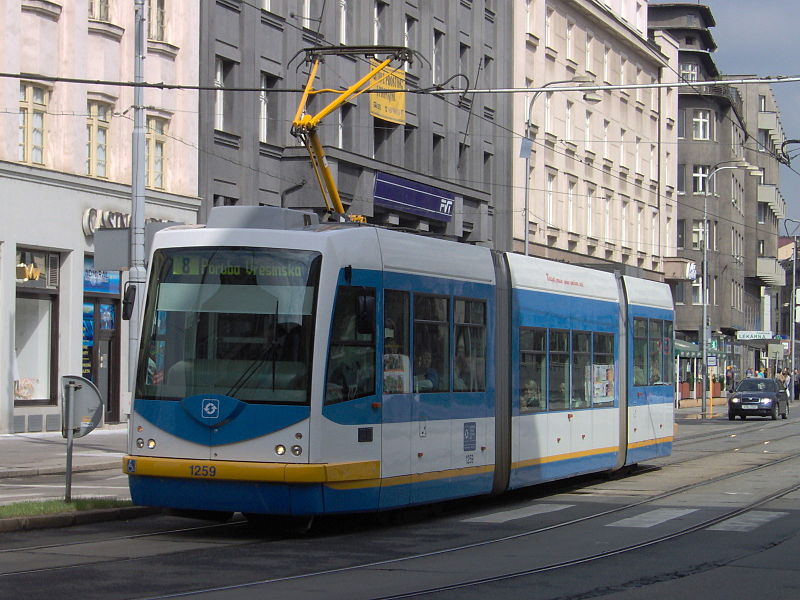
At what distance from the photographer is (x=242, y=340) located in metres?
12.7

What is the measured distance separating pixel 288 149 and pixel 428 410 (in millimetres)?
22306

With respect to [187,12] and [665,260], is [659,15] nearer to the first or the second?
[665,260]

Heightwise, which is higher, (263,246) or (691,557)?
(263,246)

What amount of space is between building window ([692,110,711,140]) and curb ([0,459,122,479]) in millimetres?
63427

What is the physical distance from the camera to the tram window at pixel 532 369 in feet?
55.3

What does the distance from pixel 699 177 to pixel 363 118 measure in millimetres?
45341

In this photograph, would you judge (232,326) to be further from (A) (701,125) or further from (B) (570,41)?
(A) (701,125)

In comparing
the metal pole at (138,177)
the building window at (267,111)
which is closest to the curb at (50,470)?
the metal pole at (138,177)

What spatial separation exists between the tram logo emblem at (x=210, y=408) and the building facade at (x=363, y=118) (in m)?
14.7

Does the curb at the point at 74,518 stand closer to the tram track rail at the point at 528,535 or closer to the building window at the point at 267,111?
the tram track rail at the point at 528,535

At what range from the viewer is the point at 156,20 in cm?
3241

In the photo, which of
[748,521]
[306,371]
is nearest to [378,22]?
[748,521]

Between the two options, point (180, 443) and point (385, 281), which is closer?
point (180, 443)

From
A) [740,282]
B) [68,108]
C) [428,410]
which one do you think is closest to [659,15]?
[740,282]
